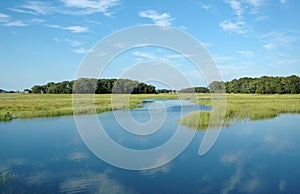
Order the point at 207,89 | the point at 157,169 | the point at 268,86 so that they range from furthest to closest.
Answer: the point at 268,86, the point at 207,89, the point at 157,169

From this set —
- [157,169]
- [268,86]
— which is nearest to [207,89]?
[268,86]

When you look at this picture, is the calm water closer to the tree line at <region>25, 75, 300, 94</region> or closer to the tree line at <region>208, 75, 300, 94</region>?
the tree line at <region>25, 75, 300, 94</region>

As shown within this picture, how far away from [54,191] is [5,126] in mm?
12530

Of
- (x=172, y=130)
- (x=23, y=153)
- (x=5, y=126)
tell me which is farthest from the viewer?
(x=5, y=126)

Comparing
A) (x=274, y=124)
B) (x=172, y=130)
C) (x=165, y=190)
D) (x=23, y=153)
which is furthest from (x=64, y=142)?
(x=274, y=124)

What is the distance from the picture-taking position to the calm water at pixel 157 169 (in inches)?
311

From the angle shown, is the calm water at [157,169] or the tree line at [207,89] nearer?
the calm water at [157,169]

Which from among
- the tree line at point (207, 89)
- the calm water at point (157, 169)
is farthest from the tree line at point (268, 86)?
the calm water at point (157, 169)

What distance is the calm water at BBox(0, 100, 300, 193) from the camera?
25.9 feet

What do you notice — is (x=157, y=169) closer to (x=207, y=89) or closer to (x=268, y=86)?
(x=207, y=89)

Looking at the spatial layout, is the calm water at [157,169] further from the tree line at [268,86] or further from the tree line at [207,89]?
the tree line at [268,86]

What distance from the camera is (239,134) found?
51.0 feet

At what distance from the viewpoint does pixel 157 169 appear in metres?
9.63

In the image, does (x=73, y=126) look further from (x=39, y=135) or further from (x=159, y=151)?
(x=159, y=151)
